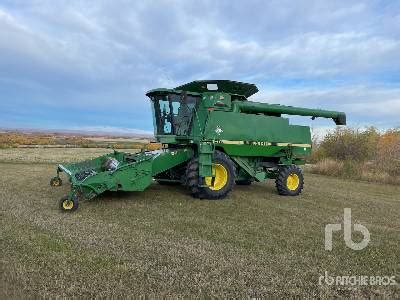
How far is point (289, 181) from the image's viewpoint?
36.6ft

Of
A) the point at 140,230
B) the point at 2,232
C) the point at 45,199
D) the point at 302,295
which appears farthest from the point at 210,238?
the point at 45,199

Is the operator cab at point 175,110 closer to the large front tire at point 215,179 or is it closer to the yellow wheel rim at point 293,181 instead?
the large front tire at point 215,179

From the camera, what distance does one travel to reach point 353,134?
24344 mm

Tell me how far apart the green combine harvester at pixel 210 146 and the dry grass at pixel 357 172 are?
806 cm

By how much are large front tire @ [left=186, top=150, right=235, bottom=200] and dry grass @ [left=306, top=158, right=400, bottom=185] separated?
10682 mm

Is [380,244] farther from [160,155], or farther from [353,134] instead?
[353,134]

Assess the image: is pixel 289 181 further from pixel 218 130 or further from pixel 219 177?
pixel 218 130

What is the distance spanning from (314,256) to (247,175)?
5.78 metres

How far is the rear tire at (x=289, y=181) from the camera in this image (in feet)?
35.5

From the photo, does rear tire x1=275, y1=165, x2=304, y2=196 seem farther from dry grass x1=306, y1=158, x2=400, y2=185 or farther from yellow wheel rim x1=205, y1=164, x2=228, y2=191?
dry grass x1=306, y1=158, x2=400, y2=185

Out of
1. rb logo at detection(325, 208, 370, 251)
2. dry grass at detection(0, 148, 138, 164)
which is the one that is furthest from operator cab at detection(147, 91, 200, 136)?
dry grass at detection(0, 148, 138, 164)

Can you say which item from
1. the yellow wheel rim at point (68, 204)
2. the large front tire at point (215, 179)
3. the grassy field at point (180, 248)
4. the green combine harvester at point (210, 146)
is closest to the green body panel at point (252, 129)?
the green combine harvester at point (210, 146)

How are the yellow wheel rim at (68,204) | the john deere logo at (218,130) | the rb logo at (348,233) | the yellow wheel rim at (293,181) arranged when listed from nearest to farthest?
the rb logo at (348,233)
the yellow wheel rim at (68,204)
the john deere logo at (218,130)
the yellow wheel rim at (293,181)

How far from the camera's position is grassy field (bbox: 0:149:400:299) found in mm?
4004
